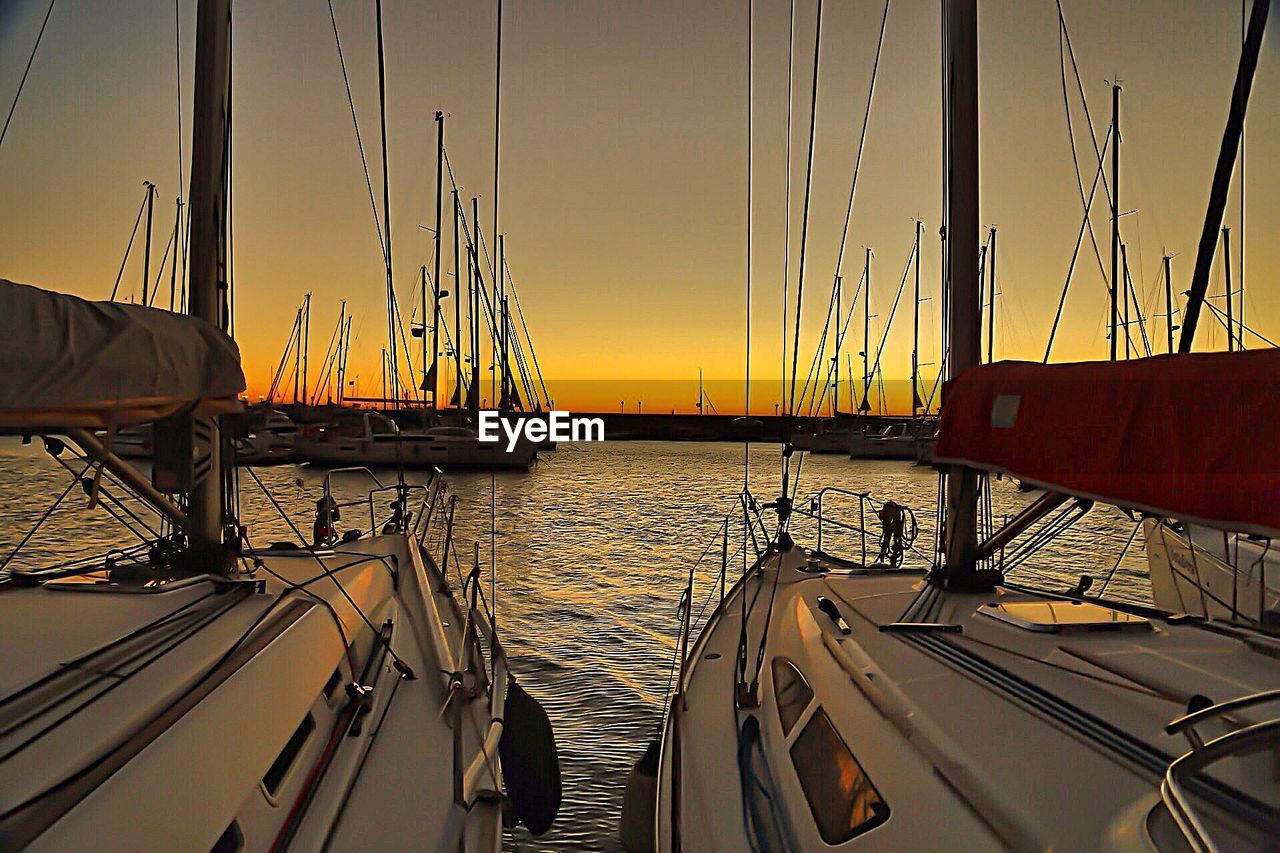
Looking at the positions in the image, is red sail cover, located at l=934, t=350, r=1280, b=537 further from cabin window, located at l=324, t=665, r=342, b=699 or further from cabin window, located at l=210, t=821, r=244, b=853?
cabin window, located at l=324, t=665, r=342, b=699

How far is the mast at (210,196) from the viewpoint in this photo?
17.2 ft

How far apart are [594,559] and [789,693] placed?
13.7 metres

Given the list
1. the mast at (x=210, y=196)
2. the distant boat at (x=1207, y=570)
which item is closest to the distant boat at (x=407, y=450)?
the distant boat at (x=1207, y=570)

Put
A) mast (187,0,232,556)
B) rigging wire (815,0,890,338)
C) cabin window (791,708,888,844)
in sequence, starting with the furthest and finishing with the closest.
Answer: rigging wire (815,0,890,338), mast (187,0,232,556), cabin window (791,708,888,844)

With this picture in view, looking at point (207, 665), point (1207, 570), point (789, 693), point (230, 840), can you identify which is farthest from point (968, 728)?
point (1207, 570)

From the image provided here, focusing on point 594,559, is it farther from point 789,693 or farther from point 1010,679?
point 1010,679

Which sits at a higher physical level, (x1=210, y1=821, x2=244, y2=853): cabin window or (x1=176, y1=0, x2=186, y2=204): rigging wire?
(x1=176, y1=0, x2=186, y2=204): rigging wire

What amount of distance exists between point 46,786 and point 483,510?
2470 centimetres

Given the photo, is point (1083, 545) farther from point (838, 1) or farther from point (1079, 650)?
point (1079, 650)

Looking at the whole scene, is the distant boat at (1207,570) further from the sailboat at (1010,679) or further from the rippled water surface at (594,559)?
the rippled water surface at (594,559)

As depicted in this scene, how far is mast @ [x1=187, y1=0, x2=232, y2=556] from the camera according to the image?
524 cm

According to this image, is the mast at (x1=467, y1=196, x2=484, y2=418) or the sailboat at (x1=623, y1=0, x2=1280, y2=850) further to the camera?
the mast at (x1=467, y1=196, x2=484, y2=418)

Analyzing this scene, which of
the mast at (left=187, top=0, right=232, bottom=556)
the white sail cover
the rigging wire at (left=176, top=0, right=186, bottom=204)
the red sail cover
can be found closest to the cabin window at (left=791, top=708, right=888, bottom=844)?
the red sail cover

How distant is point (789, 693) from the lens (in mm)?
4406
